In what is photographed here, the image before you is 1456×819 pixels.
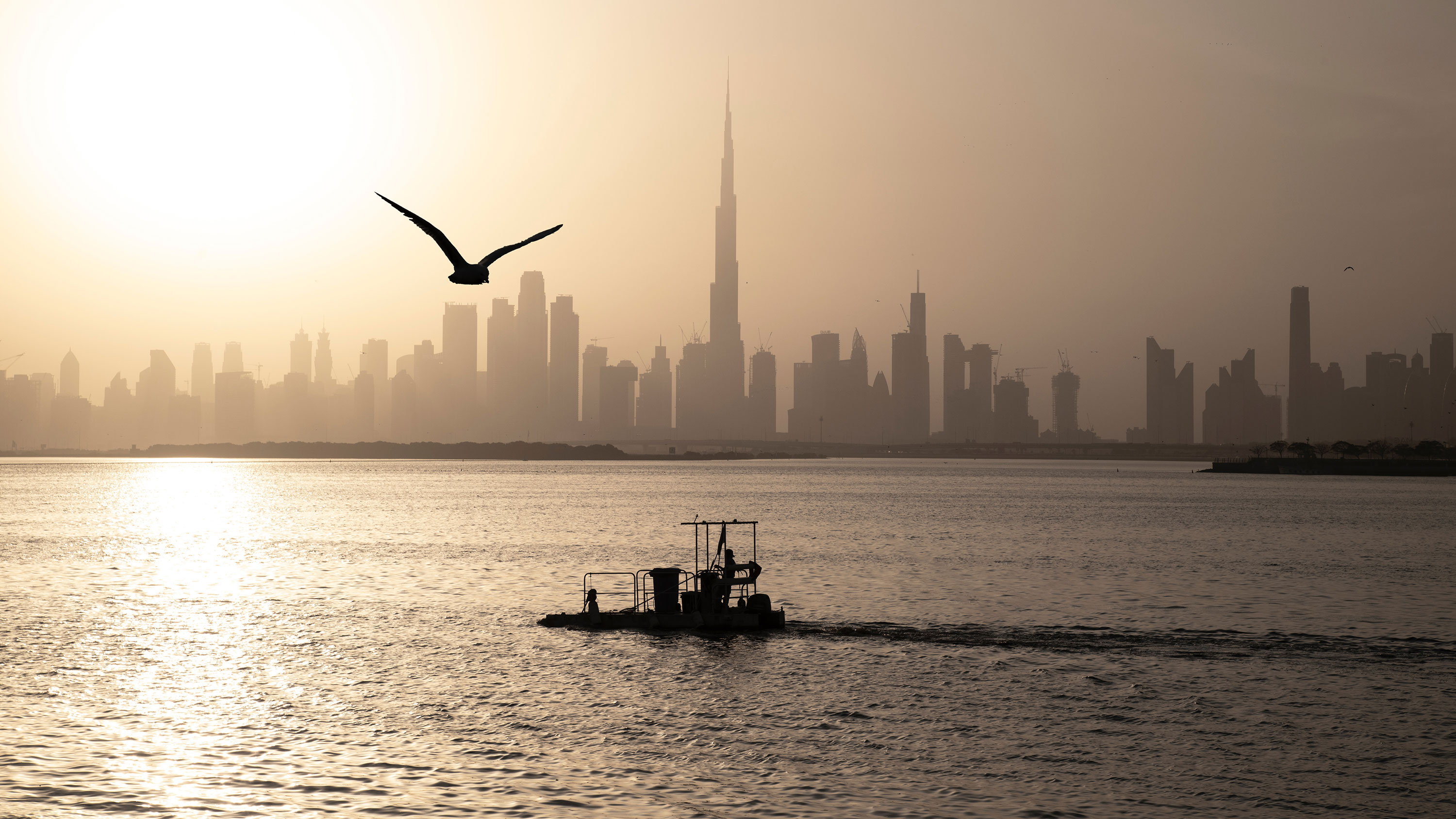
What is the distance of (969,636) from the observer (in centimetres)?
4134

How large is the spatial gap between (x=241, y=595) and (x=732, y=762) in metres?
36.8

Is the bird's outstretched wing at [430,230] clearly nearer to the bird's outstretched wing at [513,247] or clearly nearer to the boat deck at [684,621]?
the bird's outstretched wing at [513,247]

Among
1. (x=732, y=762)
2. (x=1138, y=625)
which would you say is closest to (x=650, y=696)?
(x=732, y=762)

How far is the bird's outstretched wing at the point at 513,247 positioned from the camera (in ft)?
63.9

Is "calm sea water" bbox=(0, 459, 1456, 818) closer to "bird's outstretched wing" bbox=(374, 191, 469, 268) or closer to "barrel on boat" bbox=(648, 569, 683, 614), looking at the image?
"barrel on boat" bbox=(648, 569, 683, 614)

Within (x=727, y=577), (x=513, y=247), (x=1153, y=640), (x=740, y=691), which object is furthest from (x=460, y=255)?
(x=1153, y=640)

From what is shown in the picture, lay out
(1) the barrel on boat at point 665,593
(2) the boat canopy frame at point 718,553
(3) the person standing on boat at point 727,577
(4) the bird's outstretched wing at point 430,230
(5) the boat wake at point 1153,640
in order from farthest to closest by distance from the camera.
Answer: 1. (1) the barrel on boat at point 665,593
2. (3) the person standing on boat at point 727,577
3. (2) the boat canopy frame at point 718,553
4. (5) the boat wake at point 1153,640
5. (4) the bird's outstretched wing at point 430,230

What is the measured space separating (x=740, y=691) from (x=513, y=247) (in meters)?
16.5

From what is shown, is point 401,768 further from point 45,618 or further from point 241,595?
point 241,595

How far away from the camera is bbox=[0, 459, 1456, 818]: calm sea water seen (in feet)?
73.5

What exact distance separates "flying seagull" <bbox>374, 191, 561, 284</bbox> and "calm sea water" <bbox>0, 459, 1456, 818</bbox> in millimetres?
9473

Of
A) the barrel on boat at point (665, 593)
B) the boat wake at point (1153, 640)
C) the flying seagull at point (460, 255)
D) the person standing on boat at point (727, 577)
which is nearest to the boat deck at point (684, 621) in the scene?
the barrel on boat at point (665, 593)

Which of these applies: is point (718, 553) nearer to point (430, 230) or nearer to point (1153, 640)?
point (1153, 640)

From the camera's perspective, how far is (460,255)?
20188 millimetres
